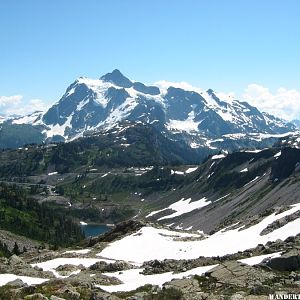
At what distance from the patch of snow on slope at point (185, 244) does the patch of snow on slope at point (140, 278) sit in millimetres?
16265

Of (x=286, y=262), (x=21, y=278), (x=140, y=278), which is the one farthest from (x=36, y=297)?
(x=286, y=262)

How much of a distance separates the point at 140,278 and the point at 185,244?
1234 inches

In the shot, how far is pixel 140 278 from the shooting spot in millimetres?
46875

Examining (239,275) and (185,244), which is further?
(185,244)

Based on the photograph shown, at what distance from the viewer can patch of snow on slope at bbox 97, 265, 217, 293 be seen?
42.5 meters

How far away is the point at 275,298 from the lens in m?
30.2

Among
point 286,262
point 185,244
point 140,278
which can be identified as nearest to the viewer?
point 286,262

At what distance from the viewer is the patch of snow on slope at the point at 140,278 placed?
1672 inches

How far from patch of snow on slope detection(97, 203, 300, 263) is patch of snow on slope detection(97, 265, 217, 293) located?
53.4 ft

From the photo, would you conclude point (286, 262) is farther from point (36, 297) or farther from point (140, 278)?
point (36, 297)

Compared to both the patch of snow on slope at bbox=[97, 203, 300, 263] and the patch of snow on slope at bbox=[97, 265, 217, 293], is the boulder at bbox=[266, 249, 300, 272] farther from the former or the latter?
the patch of snow on slope at bbox=[97, 203, 300, 263]

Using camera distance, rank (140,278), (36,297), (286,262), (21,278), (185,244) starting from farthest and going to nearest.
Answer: (185,244)
(21,278)
(140,278)
(286,262)
(36,297)

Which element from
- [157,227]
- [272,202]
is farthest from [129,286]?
[272,202]

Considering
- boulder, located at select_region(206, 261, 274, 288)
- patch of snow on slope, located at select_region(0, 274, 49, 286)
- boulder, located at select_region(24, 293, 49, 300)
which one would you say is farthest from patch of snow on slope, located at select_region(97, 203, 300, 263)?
boulder, located at select_region(24, 293, 49, 300)
